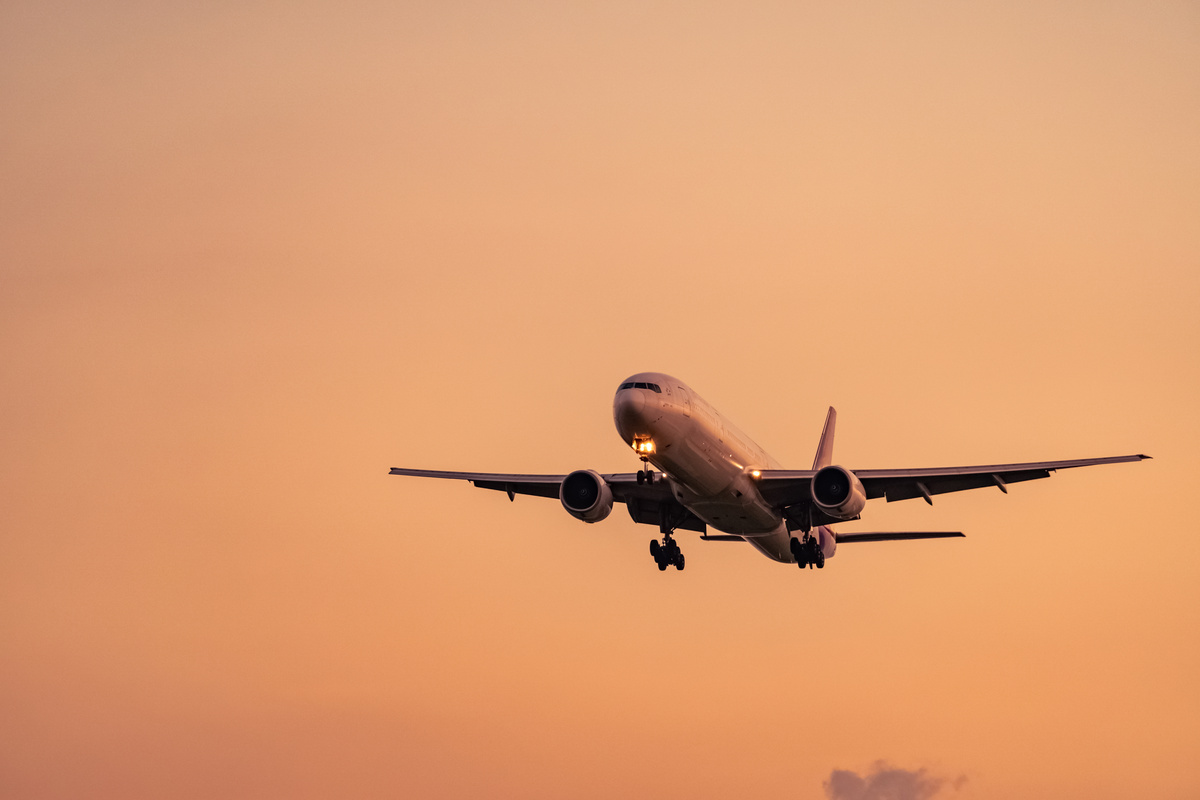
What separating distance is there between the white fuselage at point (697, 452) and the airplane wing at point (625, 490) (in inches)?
78.6

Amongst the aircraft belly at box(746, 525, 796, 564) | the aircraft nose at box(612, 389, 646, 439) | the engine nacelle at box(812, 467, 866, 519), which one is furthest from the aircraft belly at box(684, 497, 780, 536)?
the aircraft nose at box(612, 389, 646, 439)

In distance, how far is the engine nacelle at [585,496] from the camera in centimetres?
4969

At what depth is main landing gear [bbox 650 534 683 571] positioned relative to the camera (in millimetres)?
51750

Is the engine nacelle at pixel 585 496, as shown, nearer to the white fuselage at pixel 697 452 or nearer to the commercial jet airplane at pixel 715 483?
the commercial jet airplane at pixel 715 483

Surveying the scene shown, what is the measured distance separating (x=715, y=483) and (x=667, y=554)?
5936mm

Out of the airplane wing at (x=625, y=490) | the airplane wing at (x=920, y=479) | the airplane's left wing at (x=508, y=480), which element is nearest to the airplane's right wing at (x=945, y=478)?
the airplane wing at (x=920, y=479)

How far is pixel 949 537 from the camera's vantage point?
53.2 metres

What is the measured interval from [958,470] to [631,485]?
1091 centimetres

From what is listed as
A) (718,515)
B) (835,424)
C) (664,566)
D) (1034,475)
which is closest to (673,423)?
(718,515)

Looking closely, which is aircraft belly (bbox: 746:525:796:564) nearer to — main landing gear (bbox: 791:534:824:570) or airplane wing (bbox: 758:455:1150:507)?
main landing gear (bbox: 791:534:824:570)

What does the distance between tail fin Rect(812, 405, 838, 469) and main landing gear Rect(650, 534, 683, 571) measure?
18.6 meters

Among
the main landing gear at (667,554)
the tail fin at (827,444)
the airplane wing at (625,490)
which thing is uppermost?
the tail fin at (827,444)

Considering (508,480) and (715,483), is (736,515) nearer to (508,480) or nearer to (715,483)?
(715,483)

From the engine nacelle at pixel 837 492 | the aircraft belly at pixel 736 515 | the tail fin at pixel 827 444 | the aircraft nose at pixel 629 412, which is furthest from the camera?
the tail fin at pixel 827 444
